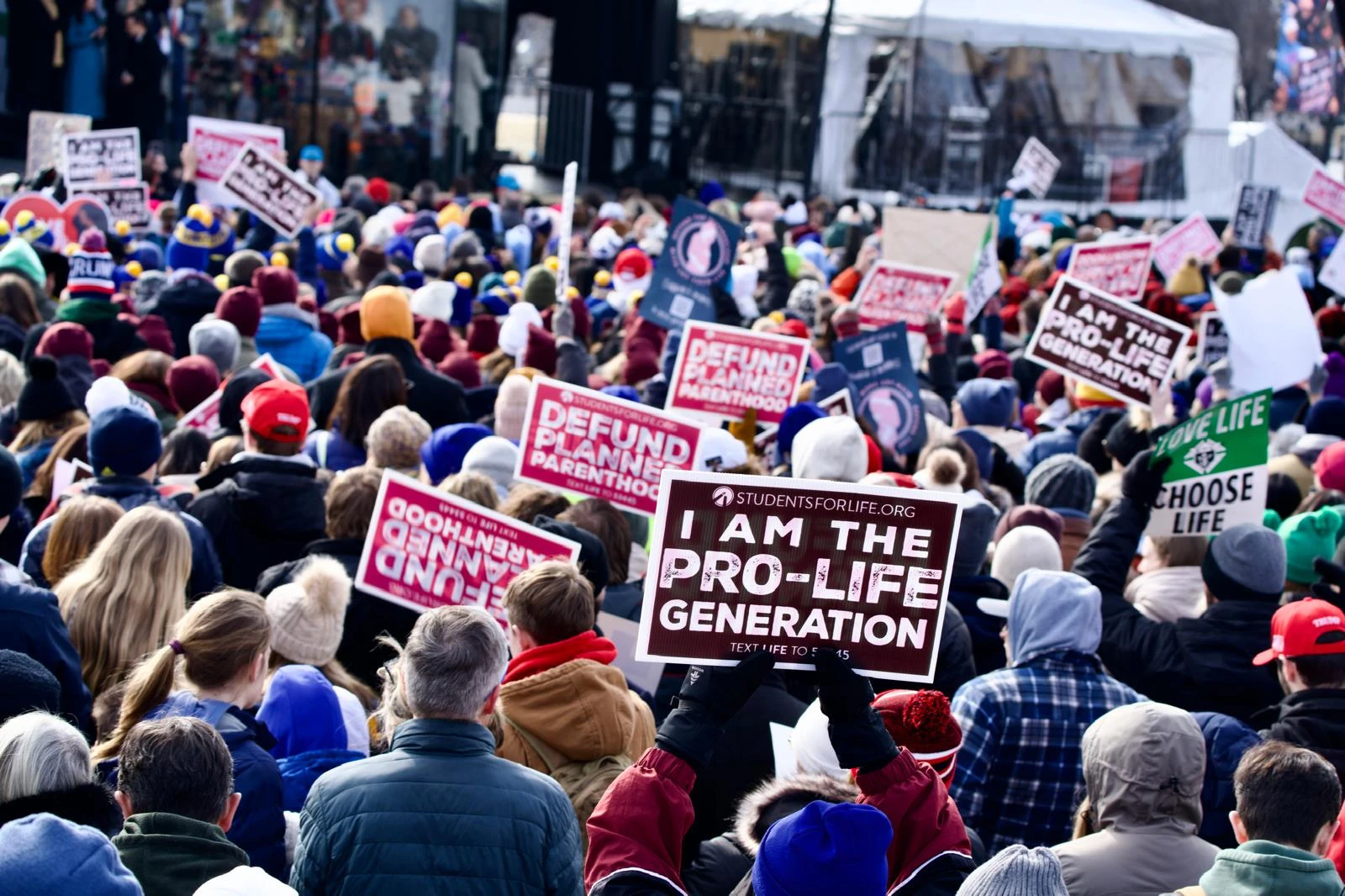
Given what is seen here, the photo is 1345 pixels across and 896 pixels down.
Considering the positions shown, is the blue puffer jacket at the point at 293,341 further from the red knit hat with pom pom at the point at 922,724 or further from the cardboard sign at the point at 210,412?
the red knit hat with pom pom at the point at 922,724

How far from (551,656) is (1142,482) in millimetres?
2723

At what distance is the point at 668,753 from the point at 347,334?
6.32 m

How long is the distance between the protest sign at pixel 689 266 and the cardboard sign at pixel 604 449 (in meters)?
3.60


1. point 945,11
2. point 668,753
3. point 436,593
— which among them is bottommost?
point 436,593

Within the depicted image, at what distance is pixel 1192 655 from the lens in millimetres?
5031

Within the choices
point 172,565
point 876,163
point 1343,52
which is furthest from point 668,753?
point 1343,52

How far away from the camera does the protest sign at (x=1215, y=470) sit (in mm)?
5879

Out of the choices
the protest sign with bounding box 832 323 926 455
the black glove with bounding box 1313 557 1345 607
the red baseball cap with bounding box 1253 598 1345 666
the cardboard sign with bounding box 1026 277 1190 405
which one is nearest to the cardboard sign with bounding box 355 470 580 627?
the red baseball cap with bounding box 1253 598 1345 666

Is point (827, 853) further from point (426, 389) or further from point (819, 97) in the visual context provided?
point (819, 97)

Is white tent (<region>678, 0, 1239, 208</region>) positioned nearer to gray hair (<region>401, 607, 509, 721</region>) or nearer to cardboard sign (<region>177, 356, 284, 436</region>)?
cardboard sign (<region>177, 356, 284, 436</region>)

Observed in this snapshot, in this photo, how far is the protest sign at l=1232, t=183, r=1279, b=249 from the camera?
16.9 meters

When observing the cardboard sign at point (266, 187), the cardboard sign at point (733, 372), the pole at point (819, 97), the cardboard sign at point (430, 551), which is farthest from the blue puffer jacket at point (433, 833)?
the pole at point (819, 97)

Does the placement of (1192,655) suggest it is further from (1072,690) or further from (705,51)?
(705,51)

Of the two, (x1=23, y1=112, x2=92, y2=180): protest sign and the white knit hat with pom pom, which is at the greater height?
(x1=23, y1=112, x2=92, y2=180): protest sign
